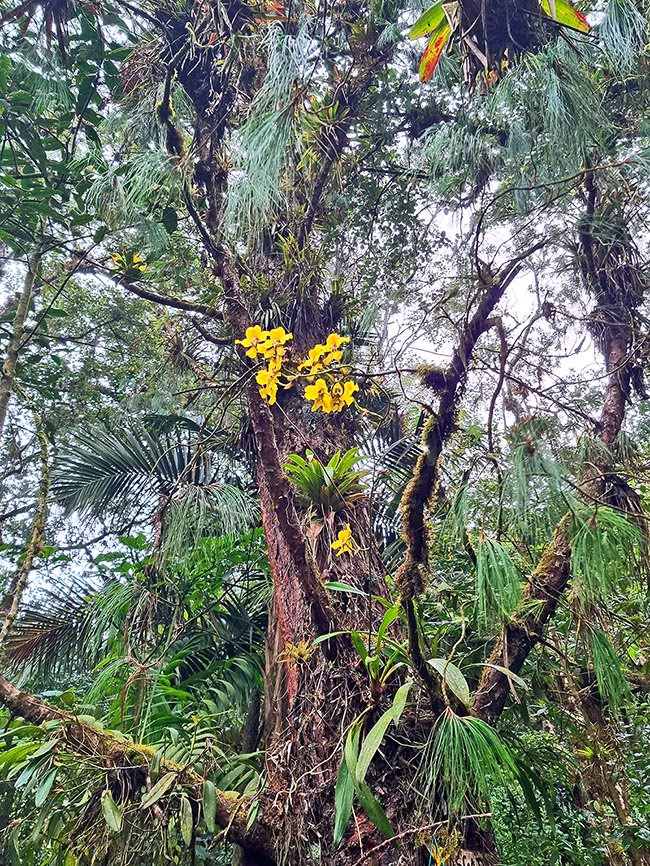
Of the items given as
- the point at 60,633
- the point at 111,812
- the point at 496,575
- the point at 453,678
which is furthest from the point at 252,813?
the point at 60,633

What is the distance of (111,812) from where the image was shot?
1.57 m

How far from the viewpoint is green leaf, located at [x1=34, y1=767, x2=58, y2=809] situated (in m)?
1.58

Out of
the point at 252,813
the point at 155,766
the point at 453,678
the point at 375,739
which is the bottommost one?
the point at 252,813

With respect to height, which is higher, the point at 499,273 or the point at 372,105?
the point at 372,105

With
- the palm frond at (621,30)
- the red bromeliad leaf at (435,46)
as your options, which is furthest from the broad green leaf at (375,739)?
the palm frond at (621,30)

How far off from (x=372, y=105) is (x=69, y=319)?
3098 mm

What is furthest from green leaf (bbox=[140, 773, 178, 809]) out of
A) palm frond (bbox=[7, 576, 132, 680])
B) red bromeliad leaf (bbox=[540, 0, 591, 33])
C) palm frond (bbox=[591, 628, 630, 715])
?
red bromeliad leaf (bbox=[540, 0, 591, 33])

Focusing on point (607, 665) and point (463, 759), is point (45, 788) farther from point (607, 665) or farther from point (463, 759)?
point (607, 665)

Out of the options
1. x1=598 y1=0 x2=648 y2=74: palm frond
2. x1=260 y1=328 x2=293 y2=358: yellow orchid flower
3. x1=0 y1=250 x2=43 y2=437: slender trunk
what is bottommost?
x1=260 y1=328 x2=293 y2=358: yellow orchid flower

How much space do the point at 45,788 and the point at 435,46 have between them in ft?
8.44

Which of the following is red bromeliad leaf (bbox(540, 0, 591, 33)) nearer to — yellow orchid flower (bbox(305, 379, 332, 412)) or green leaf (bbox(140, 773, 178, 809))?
yellow orchid flower (bbox(305, 379, 332, 412))

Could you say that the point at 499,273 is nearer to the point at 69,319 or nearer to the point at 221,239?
the point at 221,239

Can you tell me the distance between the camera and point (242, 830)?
1713mm

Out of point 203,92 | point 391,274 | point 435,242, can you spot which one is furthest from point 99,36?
point 435,242
